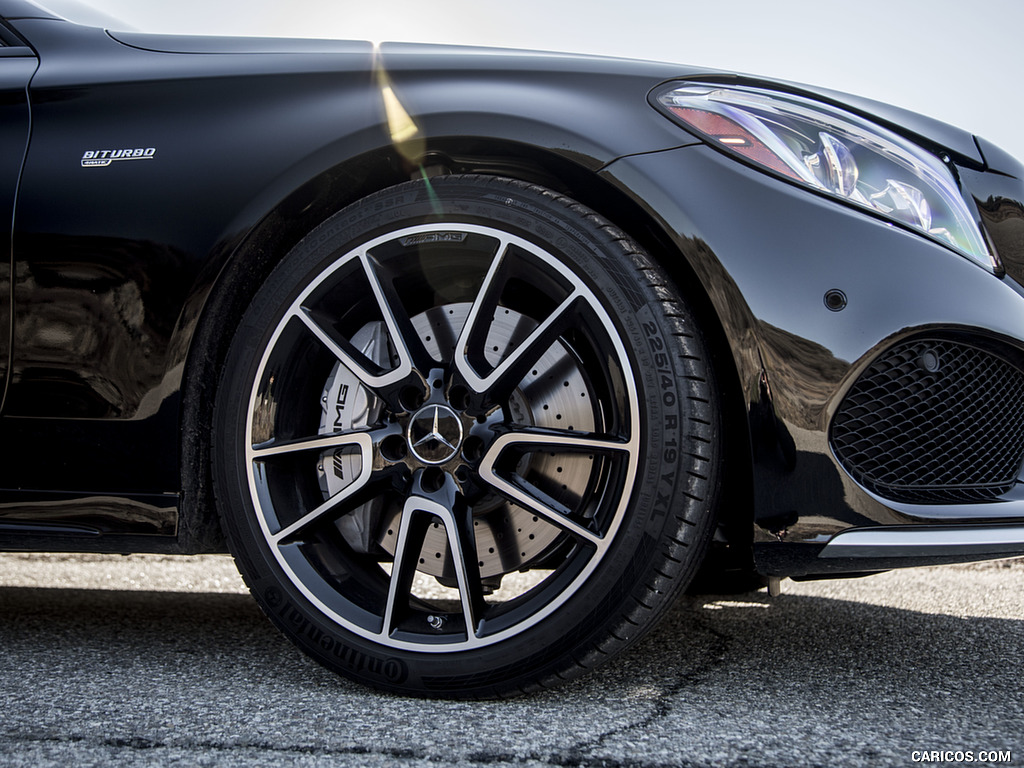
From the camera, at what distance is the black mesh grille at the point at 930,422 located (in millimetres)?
1398

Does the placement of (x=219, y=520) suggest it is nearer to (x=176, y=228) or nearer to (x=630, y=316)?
(x=176, y=228)

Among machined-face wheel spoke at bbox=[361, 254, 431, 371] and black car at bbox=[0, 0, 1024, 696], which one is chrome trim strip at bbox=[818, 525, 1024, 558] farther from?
machined-face wheel spoke at bbox=[361, 254, 431, 371]

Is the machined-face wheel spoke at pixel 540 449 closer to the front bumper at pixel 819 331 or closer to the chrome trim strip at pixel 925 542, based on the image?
the front bumper at pixel 819 331

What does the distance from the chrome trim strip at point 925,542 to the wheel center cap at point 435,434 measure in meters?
0.65

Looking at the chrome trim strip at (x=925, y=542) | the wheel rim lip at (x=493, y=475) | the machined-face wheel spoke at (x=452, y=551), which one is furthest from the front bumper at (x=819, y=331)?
the machined-face wheel spoke at (x=452, y=551)

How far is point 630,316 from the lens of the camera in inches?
56.3

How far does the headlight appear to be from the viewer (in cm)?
145

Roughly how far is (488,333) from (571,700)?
0.68 metres

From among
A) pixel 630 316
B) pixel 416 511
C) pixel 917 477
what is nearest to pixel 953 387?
pixel 917 477

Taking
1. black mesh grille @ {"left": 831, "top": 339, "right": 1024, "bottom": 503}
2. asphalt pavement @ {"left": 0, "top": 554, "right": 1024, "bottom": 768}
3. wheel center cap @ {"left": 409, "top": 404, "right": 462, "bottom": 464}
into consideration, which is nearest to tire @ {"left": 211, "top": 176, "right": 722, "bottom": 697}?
wheel center cap @ {"left": 409, "top": 404, "right": 462, "bottom": 464}

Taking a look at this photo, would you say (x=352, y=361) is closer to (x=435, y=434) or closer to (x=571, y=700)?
(x=435, y=434)

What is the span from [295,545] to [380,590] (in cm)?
19

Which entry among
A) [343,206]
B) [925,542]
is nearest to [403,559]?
[343,206]

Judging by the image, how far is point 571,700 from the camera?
4.76ft
